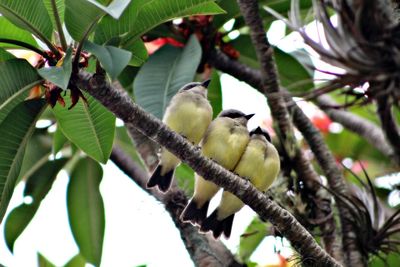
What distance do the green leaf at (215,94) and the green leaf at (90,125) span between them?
746 mm

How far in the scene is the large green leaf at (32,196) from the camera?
Result: 3.87 m

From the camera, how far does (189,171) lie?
4.04 meters

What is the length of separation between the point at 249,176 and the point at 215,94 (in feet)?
1.93

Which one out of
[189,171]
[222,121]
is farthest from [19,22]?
[189,171]

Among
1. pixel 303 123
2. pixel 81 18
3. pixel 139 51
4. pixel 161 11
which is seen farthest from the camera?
pixel 303 123

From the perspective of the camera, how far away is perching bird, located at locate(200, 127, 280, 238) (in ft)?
10.9

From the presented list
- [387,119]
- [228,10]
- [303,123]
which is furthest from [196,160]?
Answer: [228,10]

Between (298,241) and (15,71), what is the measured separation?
1022mm

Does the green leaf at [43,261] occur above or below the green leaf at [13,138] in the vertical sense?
below

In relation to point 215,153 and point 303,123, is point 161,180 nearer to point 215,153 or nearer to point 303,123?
point 215,153

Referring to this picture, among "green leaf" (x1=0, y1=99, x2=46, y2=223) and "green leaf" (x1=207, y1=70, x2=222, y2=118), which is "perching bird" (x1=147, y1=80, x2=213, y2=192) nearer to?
"green leaf" (x1=207, y1=70, x2=222, y2=118)

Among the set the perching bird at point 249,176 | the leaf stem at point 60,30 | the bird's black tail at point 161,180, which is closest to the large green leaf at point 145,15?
the leaf stem at point 60,30

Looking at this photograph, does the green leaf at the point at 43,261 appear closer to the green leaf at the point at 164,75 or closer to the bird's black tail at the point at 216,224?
the bird's black tail at the point at 216,224

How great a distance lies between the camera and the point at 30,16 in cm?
277
